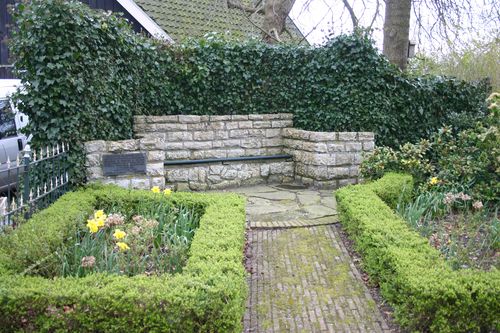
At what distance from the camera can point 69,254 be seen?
3.98 metres

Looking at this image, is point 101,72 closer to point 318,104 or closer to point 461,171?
point 318,104

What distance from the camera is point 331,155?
8.05 m

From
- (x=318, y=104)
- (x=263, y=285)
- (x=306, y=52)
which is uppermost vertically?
(x=306, y=52)

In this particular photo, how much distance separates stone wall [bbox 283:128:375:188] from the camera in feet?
26.3

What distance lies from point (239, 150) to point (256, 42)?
195 centimetres

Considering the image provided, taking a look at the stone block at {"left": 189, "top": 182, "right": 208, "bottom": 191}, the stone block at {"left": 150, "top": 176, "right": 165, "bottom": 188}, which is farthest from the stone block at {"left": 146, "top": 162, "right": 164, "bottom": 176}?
the stone block at {"left": 189, "top": 182, "right": 208, "bottom": 191}

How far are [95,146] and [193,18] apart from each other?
6850 millimetres

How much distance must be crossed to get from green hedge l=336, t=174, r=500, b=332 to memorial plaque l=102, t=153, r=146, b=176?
333 centimetres

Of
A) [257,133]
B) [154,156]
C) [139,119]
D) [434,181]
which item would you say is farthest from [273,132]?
[434,181]

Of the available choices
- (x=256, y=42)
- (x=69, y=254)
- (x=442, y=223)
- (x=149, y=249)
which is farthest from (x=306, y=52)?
(x=69, y=254)

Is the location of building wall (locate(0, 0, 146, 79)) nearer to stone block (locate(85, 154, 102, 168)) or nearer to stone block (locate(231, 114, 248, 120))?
stone block (locate(231, 114, 248, 120))

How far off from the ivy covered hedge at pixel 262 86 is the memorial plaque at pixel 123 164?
38 cm

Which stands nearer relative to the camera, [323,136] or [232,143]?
[323,136]

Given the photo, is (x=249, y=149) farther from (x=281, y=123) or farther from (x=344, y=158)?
(x=344, y=158)
